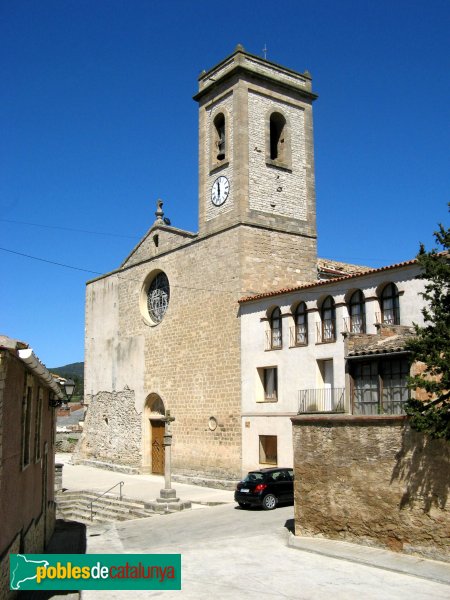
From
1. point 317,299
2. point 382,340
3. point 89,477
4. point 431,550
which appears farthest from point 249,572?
point 89,477

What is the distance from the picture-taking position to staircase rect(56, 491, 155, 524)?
870 inches

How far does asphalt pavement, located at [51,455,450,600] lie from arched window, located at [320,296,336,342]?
6.00 metres

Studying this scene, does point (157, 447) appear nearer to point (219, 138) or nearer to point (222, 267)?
point (222, 267)

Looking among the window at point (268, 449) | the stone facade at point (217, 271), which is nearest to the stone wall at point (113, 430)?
the stone facade at point (217, 271)

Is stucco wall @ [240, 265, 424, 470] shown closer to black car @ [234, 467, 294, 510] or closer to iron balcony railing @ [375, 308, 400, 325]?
iron balcony railing @ [375, 308, 400, 325]

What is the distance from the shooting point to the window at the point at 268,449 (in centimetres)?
2425

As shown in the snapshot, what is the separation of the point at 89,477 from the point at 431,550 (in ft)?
73.7

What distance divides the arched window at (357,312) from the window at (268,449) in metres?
5.44

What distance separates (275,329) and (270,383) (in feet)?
→ 6.92

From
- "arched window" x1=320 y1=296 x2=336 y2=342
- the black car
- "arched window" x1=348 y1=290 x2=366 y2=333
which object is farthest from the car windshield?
"arched window" x1=348 y1=290 x2=366 y2=333

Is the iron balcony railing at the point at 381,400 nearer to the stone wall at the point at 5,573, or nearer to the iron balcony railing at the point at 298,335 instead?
the iron balcony railing at the point at 298,335

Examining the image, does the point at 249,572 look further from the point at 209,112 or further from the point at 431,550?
the point at 209,112

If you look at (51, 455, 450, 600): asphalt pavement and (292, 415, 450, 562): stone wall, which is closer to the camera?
(51, 455, 450, 600): asphalt pavement

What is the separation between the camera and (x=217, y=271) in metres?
27.9
